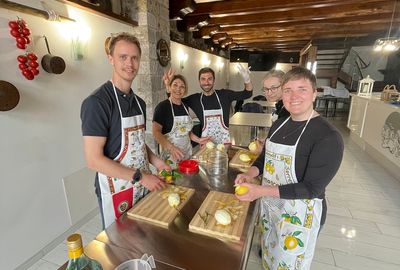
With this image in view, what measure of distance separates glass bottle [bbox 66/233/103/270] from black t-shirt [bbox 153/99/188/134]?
1567 millimetres

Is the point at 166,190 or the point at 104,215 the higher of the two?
the point at 166,190

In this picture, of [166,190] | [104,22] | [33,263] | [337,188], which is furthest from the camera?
[337,188]

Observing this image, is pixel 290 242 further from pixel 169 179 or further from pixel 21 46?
pixel 21 46

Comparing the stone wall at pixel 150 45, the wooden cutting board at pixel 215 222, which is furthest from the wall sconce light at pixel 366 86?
the wooden cutting board at pixel 215 222

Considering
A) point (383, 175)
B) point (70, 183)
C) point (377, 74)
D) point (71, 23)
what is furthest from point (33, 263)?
point (377, 74)

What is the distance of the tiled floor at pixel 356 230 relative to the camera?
5.91ft

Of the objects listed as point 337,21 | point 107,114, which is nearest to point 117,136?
point 107,114

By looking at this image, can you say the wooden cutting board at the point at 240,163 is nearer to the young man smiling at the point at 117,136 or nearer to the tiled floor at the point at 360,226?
the young man smiling at the point at 117,136

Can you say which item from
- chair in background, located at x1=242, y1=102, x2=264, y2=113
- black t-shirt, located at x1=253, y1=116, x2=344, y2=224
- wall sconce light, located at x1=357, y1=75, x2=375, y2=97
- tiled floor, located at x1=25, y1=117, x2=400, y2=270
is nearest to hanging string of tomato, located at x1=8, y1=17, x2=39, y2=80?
tiled floor, located at x1=25, y1=117, x2=400, y2=270

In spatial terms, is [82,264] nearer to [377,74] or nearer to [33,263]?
[33,263]

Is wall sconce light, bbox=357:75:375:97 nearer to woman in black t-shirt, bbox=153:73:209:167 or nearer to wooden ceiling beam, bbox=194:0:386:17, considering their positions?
wooden ceiling beam, bbox=194:0:386:17

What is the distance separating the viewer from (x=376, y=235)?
211cm

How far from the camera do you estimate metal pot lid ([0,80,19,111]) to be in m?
1.45

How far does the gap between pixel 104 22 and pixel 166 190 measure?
2120 millimetres
